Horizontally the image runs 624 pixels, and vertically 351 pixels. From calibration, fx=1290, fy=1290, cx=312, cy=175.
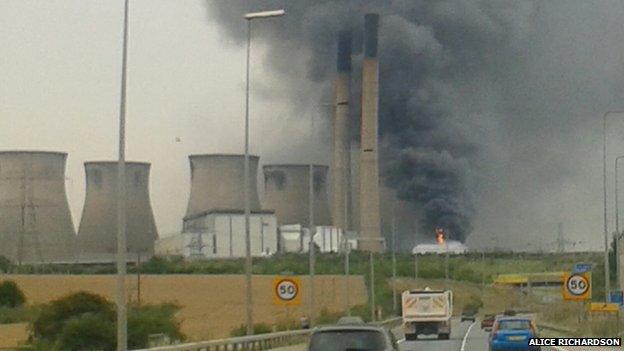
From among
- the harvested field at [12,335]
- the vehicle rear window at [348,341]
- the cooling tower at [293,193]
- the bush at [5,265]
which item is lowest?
the harvested field at [12,335]

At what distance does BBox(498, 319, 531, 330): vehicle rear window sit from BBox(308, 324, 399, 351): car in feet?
45.8

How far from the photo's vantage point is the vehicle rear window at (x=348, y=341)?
18.8m

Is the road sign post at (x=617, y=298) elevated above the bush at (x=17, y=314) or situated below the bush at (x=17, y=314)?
above

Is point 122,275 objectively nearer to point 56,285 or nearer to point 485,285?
point 56,285

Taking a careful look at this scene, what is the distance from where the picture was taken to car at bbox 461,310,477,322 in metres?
83.4

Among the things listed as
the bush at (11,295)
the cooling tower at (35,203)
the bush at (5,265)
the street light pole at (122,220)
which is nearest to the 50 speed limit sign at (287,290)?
the street light pole at (122,220)

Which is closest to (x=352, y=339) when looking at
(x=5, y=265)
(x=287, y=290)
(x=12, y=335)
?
(x=287, y=290)

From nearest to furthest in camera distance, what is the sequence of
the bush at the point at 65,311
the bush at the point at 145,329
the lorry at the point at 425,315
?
1. the bush at the point at 145,329
2. the bush at the point at 65,311
3. the lorry at the point at 425,315

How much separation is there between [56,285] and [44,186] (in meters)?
7.12

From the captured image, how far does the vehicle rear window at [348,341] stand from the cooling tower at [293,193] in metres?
66.1

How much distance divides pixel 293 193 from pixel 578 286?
58.7 m

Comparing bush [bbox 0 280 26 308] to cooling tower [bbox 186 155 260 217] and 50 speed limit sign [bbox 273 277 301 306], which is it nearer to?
cooling tower [bbox 186 155 260 217]

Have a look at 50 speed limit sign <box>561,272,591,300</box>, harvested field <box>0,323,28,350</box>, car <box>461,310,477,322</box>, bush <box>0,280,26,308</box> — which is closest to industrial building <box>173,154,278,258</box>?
bush <box>0,280,26,308</box>

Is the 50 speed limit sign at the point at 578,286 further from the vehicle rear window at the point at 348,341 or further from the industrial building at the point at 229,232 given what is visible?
the industrial building at the point at 229,232
